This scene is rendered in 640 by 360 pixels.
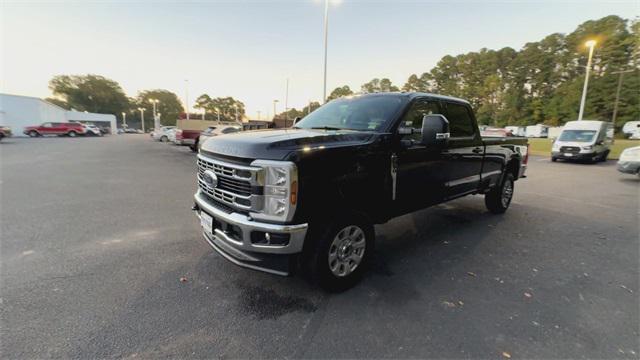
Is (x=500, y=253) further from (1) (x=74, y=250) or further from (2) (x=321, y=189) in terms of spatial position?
(1) (x=74, y=250)

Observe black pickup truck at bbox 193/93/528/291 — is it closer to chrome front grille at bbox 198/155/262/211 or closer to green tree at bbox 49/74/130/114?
chrome front grille at bbox 198/155/262/211

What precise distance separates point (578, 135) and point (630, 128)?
131 feet

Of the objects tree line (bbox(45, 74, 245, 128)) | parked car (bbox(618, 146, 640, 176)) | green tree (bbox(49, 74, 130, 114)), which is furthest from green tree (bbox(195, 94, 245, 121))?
parked car (bbox(618, 146, 640, 176))

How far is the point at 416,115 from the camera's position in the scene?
12.3 ft

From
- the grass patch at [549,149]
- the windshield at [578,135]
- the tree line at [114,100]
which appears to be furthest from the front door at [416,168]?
the tree line at [114,100]

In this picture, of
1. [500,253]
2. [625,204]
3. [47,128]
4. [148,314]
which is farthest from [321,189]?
[47,128]

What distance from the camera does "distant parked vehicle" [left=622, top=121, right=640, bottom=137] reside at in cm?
3906

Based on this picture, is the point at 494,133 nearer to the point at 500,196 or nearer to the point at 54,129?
the point at 500,196

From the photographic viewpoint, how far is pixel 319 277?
9.12 ft

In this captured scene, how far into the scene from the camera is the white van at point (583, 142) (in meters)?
14.4

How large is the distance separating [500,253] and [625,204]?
5.59 meters

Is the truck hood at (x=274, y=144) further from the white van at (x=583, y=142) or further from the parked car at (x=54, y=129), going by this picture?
the parked car at (x=54, y=129)

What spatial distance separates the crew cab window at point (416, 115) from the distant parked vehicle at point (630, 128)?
5324 centimetres

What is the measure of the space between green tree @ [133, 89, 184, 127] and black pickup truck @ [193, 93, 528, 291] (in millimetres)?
116786
